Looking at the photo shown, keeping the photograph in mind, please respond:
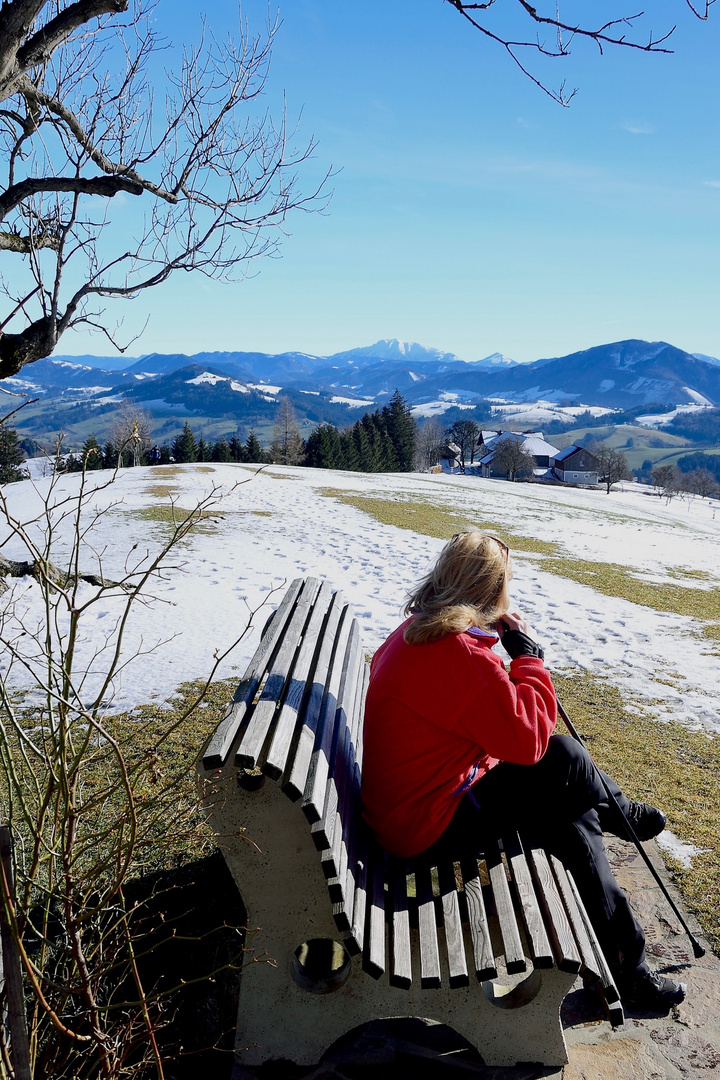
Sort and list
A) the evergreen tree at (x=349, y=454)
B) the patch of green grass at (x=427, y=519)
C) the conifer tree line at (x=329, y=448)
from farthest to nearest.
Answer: the evergreen tree at (x=349, y=454) < the conifer tree line at (x=329, y=448) < the patch of green grass at (x=427, y=519)

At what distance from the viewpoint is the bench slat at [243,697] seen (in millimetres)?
2395

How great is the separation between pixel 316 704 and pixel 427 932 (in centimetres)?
91

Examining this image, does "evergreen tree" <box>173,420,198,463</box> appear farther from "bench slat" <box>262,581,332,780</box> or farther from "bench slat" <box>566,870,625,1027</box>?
"bench slat" <box>566,870,625,1027</box>

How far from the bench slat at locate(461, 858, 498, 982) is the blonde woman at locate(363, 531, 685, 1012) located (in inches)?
4.5

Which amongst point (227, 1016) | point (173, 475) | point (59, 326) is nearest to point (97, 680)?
point (59, 326)

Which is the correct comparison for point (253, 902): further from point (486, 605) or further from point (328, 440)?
point (328, 440)

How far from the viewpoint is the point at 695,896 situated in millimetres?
3791

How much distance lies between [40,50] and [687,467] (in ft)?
581

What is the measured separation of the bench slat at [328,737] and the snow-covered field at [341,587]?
61cm

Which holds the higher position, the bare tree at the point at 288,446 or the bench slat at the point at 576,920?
the bare tree at the point at 288,446

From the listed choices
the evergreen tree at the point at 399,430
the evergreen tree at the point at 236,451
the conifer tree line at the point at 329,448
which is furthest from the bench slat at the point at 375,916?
the evergreen tree at the point at 399,430

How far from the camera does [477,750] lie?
2.83 metres

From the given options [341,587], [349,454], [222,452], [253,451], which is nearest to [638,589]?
[341,587]

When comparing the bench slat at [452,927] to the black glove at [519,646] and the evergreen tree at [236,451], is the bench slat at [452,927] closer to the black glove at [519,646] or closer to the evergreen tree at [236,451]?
the black glove at [519,646]
